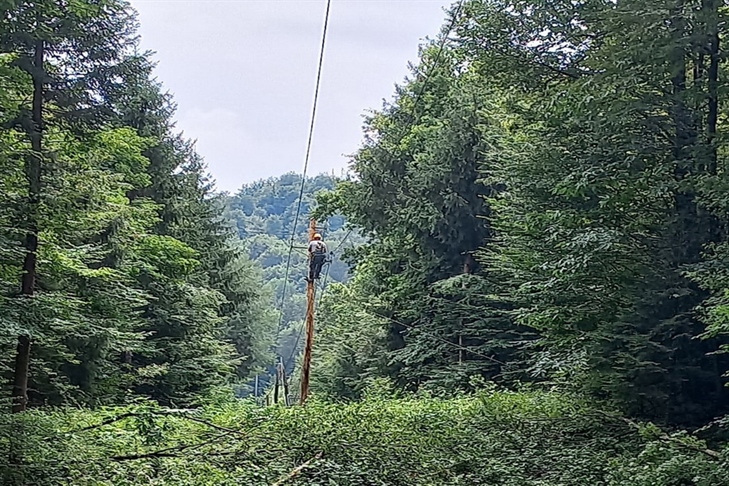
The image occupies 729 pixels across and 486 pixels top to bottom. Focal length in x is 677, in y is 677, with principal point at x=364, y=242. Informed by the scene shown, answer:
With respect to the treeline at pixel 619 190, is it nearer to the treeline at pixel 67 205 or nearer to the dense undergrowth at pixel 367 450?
the dense undergrowth at pixel 367 450

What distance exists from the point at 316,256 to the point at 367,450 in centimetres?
820

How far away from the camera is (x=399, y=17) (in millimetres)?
9898

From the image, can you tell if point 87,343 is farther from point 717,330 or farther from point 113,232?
point 717,330

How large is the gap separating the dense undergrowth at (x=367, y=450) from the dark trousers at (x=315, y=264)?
5.51 m

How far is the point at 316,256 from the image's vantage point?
15.7 metres

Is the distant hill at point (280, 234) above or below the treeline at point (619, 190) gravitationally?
above

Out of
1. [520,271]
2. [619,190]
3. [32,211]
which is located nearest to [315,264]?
[520,271]

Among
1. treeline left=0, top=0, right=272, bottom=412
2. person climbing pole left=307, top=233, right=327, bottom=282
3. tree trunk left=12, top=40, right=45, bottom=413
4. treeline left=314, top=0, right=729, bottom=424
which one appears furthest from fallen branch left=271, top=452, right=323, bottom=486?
person climbing pole left=307, top=233, right=327, bottom=282

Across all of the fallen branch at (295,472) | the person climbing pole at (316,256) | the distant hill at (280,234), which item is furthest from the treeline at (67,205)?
the distant hill at (280,234)

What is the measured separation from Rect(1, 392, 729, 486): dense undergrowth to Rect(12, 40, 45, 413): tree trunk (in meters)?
0.69

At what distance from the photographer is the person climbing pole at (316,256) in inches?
615

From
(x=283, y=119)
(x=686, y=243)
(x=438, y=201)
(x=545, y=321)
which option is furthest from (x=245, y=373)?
(x=686, y=243)

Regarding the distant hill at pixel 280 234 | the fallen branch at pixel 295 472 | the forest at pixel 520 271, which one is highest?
the distant hill at pixel 280 234

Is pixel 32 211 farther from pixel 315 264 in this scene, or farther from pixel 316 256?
pixel 315 264
